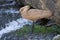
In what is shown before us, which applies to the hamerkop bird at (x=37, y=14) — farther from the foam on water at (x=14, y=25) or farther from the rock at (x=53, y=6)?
the foam on water at (x=14, y=25)

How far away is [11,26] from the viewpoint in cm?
625

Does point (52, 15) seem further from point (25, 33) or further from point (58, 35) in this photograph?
point (25, 33)

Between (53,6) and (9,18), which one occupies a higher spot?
(53,6)

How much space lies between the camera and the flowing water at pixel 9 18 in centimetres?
614

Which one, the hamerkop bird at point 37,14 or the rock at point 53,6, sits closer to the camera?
the rock at point 53,6

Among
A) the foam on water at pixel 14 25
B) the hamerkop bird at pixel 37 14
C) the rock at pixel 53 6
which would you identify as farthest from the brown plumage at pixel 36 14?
the foam on water at pixel 14 25

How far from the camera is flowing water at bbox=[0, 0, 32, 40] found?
242 inches

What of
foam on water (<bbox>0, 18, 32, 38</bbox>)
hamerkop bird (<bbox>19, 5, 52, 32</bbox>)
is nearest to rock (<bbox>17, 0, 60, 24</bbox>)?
hamerkop bird (<bbox>19, 5, 52, 32</bbox>)

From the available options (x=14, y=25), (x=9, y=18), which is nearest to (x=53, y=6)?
(x=14, y=25)

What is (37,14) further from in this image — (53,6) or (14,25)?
(14,25)

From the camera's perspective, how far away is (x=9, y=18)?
7.01 metres

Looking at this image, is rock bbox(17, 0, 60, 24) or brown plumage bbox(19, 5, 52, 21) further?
brown plumage bbox(19, 5, 52, 21)

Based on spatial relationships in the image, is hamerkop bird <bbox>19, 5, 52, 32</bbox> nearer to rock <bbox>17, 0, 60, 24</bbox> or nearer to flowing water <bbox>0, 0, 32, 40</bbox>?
rock <bbox>17, 0, 60, 24</bbox>

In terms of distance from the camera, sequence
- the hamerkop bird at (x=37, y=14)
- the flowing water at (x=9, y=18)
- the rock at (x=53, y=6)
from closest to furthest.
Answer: the rock at (x=53, y=6), the hamerkop bird at (x=37, y=14), the flowing water at (x=9, y=18)
